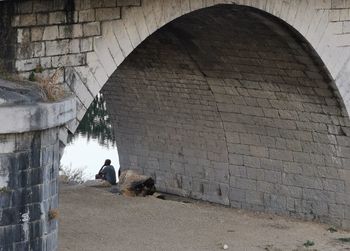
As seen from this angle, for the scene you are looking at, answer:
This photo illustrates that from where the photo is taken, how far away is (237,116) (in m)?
14.2

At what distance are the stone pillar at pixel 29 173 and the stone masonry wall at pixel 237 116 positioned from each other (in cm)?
424

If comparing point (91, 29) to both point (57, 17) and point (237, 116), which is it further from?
point (237, 116)

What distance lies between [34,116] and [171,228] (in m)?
6.09

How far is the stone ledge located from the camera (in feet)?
23.9

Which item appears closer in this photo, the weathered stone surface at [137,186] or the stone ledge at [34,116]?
the stone ledge at [34,116]

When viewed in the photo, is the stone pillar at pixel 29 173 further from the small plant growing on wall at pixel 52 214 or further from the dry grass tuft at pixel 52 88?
the dry grass tuft at pixel 52 88

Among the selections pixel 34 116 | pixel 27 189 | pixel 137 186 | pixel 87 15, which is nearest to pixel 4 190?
pixel 27 189

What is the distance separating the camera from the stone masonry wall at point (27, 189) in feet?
24.3

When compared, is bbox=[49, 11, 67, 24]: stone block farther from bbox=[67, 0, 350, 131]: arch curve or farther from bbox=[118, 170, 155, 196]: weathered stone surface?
bbox=[118, 170, 155, 196]: weathered stone surface

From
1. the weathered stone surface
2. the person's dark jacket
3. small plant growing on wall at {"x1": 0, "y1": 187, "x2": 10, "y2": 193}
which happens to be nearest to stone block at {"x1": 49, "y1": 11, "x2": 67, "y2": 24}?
small plant growing on wall at {"x1": 0, "y1": 187, "x2": 10, "y2": 193}

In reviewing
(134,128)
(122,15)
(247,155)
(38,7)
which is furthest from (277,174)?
(38,7)

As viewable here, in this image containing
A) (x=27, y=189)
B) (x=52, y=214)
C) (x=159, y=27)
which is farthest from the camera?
(x=159, y=27)

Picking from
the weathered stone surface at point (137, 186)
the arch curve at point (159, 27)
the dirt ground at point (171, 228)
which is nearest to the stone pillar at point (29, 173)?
the arch curve at point (159, 27)

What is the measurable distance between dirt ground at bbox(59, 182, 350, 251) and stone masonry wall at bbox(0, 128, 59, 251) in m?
A: 3.68
